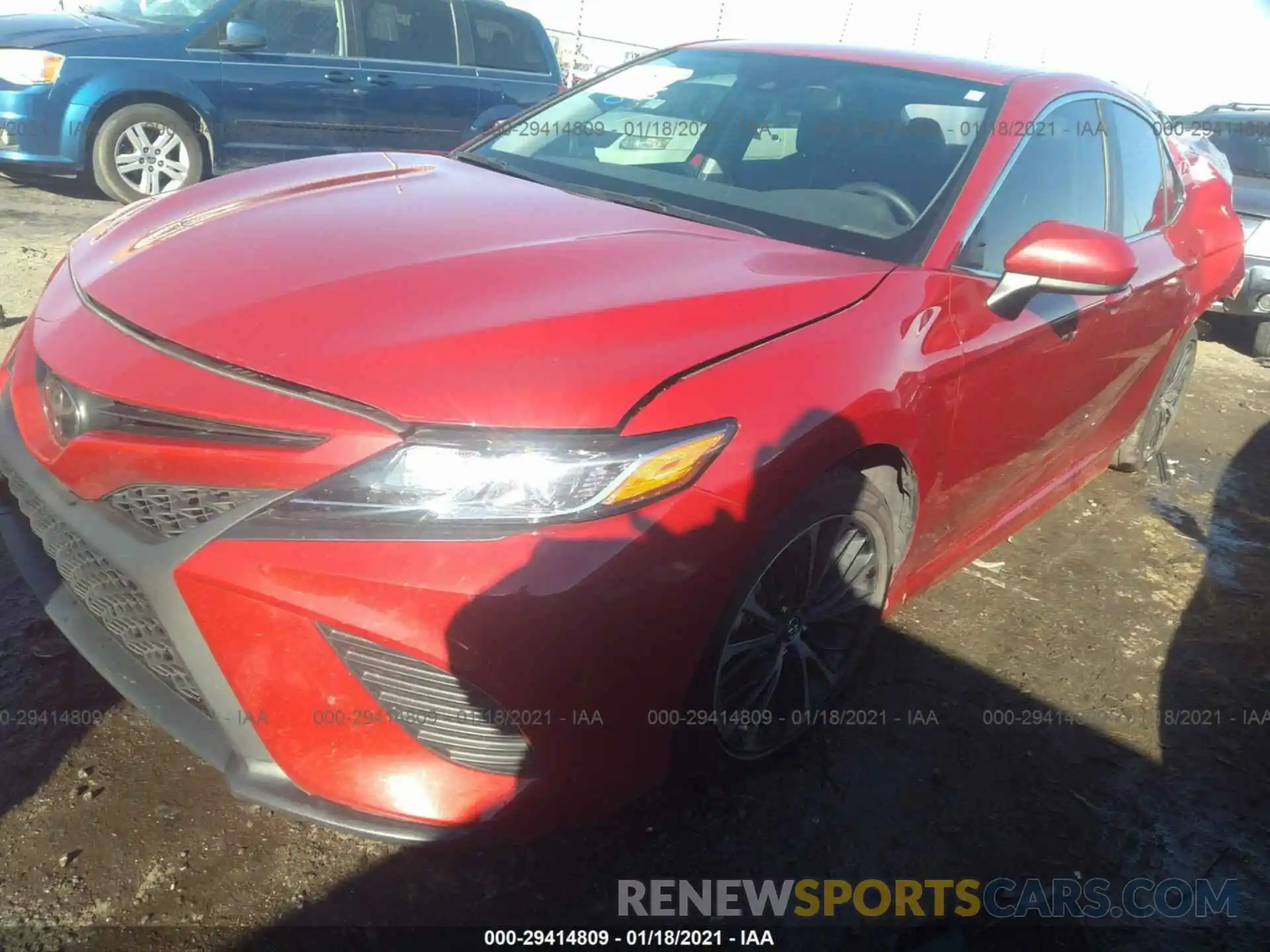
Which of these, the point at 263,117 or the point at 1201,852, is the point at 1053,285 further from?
the point at 263,117

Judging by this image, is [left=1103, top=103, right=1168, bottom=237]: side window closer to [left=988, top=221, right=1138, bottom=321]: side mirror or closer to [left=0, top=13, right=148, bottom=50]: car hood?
[left=988, top=221, right=1138, bottom=321]: side mirror

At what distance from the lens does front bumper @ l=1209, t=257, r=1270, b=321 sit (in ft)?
21.1

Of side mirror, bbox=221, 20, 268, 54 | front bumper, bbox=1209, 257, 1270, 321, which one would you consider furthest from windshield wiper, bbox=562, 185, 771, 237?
front bumper, bbox=1209, 257, 1270, 321

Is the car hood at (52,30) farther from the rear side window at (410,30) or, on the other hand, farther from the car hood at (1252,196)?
the car hood at (1252,196)

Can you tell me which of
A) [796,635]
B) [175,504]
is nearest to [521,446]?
[175,504]

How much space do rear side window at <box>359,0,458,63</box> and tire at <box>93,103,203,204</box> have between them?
1.50 m

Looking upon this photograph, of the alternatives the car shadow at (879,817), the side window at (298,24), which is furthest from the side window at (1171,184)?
the side window at (298,24)

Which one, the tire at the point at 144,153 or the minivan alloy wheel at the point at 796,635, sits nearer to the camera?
the minivan alloy wheel at the point at 796,635

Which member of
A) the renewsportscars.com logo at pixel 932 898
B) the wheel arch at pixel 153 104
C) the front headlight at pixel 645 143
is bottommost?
the renewsportscars.com logo at pixel 932 898

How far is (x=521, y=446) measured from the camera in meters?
1.59

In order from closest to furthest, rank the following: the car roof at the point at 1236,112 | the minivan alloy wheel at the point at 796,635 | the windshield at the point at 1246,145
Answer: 1. the minivan alloy wheel at the point at 796,635
2. the windshield at the point at 1246,145
3. the car roof at the point at 1236,112

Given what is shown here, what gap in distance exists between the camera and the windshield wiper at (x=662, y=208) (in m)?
2.45

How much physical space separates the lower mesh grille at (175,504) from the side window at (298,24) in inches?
237

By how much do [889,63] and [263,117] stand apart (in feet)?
17.3
